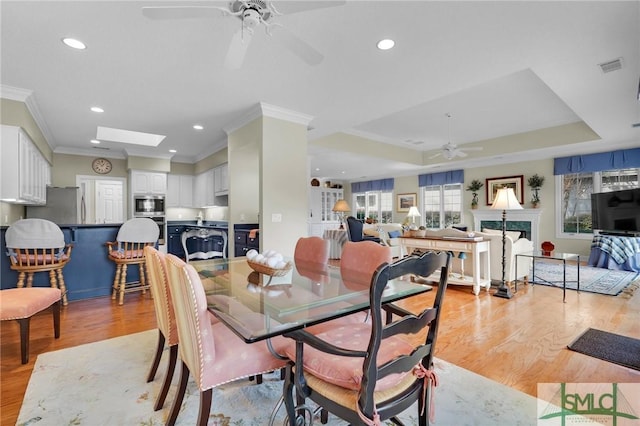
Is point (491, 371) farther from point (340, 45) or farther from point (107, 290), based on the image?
point (107, 290)

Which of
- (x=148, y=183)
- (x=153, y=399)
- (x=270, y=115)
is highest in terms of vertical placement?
A: (x=270, y=115)

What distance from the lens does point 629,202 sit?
339 centimetres

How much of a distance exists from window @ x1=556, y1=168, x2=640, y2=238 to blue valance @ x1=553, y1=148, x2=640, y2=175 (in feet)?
0.69

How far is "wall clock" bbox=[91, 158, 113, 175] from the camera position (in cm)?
666

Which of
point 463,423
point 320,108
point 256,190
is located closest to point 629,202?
point 463,423

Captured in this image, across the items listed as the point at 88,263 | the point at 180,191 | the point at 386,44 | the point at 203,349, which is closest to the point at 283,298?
the point at 203,349

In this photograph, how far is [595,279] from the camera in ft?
15.4

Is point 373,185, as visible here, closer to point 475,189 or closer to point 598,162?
point 475,189

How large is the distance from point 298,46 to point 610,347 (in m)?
3.37

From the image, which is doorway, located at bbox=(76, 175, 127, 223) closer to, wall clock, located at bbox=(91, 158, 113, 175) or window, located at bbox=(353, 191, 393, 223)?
wall clock, located at bbox=(91, 158, 113, 175)

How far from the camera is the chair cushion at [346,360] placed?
116 centimetres

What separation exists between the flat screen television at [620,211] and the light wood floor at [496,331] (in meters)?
0.91

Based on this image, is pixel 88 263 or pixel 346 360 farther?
pixel 88 263

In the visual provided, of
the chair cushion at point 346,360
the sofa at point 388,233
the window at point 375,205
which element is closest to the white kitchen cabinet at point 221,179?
the sofa at point 388,233
